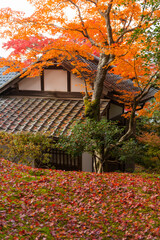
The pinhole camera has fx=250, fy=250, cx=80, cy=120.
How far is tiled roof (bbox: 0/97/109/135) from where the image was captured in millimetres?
10422

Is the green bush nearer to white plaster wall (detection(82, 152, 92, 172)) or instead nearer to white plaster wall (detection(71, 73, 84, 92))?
white plaster wall (detection(82, 152, 92, 172))

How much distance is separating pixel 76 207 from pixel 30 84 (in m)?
7.79

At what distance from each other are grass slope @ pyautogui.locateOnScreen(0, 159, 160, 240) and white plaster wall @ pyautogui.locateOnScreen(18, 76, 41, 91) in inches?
193

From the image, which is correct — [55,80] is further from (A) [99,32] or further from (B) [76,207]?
(B) [76,207]

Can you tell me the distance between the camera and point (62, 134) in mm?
9156

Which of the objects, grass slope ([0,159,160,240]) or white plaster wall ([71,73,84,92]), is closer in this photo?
grass slope ([0,159,160,240])

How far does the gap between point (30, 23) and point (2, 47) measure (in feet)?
32.6

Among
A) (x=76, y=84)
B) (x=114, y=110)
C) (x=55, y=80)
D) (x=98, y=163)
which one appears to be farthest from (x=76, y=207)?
(x=114, y=110)

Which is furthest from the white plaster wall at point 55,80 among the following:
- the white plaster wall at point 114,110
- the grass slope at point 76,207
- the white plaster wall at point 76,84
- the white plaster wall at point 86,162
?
the grass slope at point 76,207

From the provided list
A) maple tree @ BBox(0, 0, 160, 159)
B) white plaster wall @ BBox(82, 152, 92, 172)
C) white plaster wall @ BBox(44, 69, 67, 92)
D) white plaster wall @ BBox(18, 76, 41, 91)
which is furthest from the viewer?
white plaster wall @ BBox(18, 76, 41, 91)

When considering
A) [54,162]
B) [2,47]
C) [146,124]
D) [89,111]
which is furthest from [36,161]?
[2,47]

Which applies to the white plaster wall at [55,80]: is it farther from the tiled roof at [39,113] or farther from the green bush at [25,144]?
the green bush at [25,144]

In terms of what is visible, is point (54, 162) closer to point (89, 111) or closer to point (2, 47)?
point (89, 111)

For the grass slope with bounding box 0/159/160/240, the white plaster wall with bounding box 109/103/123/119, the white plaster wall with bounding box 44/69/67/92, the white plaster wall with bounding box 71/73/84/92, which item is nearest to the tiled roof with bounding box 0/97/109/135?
the white plaster wall with bounding box 71/73/84/92
